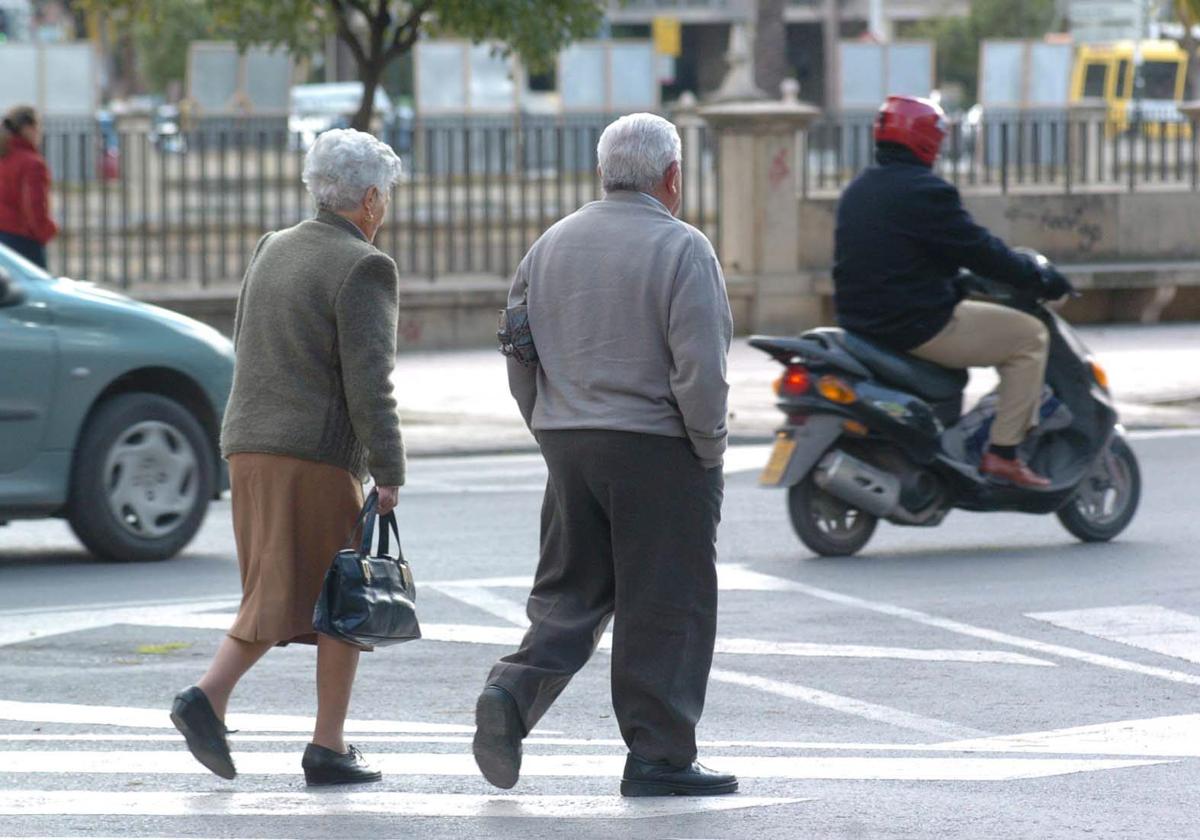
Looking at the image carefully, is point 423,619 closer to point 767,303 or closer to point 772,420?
point 772,420

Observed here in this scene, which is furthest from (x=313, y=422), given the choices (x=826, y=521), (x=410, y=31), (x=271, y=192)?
(x=271, y=192)

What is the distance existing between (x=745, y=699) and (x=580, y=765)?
1076 millimetres

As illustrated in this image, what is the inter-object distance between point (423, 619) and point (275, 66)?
17.1 m

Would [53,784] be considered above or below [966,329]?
below

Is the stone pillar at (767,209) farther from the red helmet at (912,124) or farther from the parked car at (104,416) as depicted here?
the red helmet at (912,124)

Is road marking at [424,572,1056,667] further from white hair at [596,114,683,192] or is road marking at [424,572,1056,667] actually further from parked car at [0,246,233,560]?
white hair at [596,114,683,192]

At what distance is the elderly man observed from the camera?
5.14 m

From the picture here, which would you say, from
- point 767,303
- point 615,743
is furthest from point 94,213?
point 615,743

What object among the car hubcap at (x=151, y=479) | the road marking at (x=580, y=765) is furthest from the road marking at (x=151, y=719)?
the car hubcap at (x=151, y=479)

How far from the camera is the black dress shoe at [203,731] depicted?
17.6 feet

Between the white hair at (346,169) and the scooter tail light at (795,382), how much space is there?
3975 millimetres

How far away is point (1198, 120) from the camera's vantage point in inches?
842

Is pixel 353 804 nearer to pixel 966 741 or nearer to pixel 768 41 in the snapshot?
pixel 966 741

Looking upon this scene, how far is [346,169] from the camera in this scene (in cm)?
540
